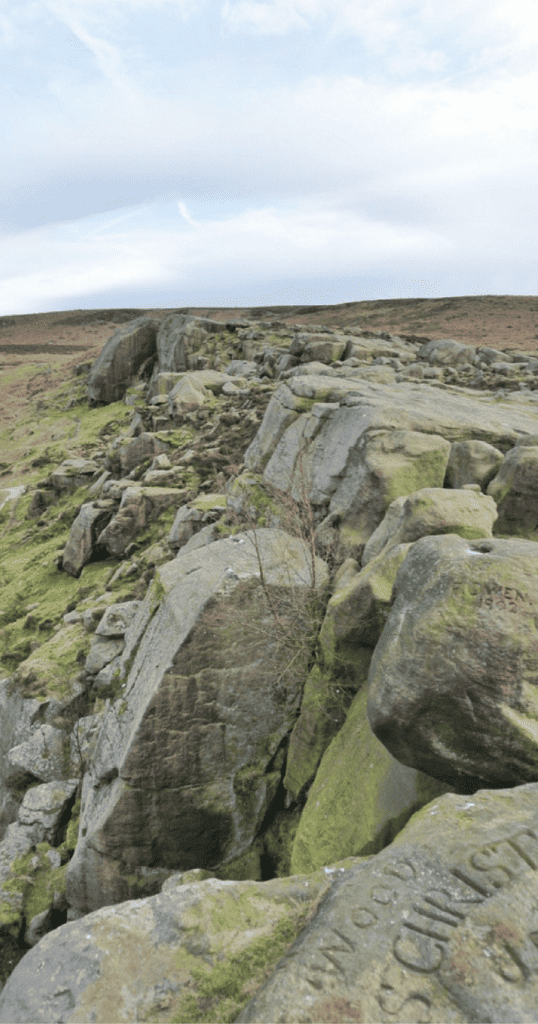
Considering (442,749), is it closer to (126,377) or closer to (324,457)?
(324,457)

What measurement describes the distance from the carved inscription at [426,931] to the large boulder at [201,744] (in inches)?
134

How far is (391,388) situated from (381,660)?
29.1ft

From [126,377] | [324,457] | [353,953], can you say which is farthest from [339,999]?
[126,377]

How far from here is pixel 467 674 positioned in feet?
12.0

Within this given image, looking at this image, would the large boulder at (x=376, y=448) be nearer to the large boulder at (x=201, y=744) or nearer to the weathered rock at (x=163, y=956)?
the large boulder at (x=201, y=744)

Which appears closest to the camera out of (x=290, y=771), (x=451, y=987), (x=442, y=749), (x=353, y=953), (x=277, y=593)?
(x=451, y=987)

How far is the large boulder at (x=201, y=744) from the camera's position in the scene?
6.35m

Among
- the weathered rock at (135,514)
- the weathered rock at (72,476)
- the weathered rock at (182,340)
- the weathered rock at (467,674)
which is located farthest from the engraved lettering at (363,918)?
the weathered rock at (182,340)

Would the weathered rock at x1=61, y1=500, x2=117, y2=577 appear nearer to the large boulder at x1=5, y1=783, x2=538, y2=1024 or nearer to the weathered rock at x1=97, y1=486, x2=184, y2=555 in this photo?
the weathered rock at x1=97, y1=486, x2=184, y2=555

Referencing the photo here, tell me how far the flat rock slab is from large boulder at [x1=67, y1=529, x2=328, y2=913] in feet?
10.7

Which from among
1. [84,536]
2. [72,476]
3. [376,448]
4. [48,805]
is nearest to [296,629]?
[376,448]

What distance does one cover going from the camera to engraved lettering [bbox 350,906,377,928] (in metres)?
2.81

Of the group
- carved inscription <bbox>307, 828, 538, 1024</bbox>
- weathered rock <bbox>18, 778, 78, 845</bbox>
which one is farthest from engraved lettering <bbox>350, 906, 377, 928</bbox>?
weathered rock <bbox>18, 778, 78, 845</bbox>

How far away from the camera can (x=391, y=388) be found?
39.3 ft
